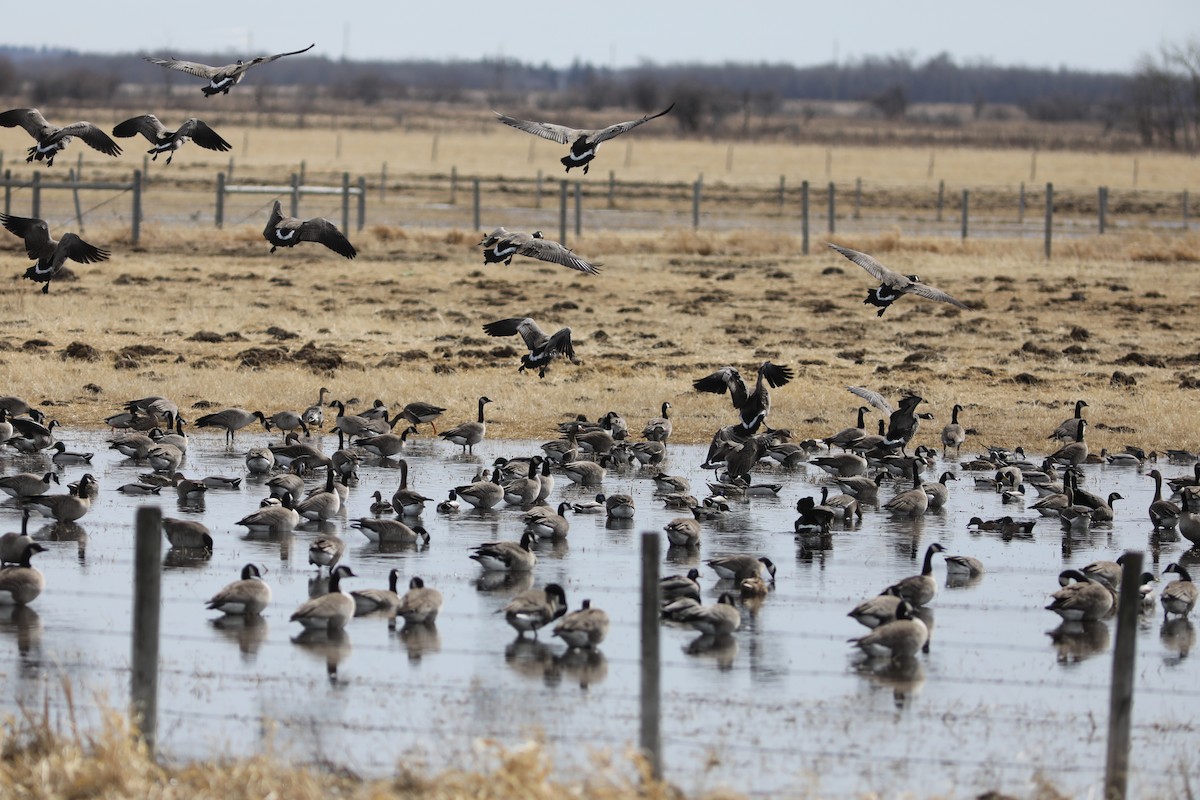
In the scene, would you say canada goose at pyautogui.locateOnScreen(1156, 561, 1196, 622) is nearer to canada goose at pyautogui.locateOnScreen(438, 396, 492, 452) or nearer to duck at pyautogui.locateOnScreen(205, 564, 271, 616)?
duck at pyautogui.locateOnScreen(205, 564, 271, 616)

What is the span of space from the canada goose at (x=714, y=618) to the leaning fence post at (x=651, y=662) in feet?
10.9

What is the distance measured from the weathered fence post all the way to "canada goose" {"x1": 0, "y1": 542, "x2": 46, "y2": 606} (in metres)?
5.80

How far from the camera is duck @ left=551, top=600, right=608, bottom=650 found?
37.7 feet

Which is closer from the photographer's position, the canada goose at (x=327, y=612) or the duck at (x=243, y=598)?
the canada goose at (x=327, y=612)

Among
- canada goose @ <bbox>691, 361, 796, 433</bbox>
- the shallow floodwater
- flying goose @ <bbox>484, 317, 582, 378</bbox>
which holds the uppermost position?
flying goose @ <bbox>484, 317, 582, 378</bbox>

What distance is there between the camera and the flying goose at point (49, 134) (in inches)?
705

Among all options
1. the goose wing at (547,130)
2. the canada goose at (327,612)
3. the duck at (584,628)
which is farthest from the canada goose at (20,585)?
the goose wing at (547,130)

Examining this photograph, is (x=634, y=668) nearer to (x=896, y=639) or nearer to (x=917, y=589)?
(x=896, y=639)

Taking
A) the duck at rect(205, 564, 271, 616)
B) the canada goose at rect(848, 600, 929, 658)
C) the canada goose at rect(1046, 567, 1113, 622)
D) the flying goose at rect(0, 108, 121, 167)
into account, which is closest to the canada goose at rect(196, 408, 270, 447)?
the flying goose at rect(0, 108, 121, 167)

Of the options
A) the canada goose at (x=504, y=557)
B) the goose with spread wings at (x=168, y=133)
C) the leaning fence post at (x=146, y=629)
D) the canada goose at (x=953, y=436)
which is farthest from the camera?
the canada goose at (x=953, y=436)

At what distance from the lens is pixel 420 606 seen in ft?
39.4

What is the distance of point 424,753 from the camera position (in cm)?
896

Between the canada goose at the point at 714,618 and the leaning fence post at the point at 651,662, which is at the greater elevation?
the leaning fence post at the point at 651,662

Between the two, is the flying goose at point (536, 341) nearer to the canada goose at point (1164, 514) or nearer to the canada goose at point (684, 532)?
the canada goose at point (684, 532)
